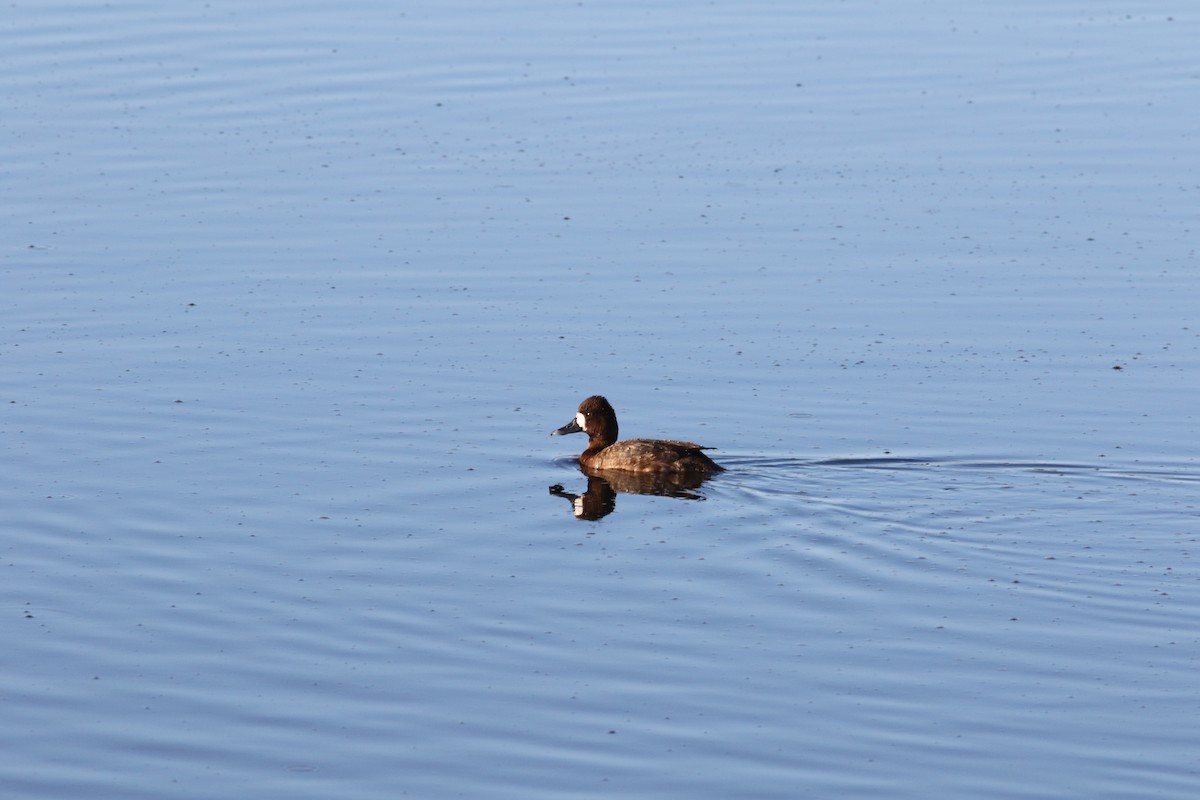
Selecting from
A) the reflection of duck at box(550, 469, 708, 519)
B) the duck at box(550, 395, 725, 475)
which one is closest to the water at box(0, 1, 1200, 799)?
the reflection of duck at box(550, 469, 708, 519)

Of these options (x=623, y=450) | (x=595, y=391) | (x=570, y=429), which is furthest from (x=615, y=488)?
(x=595, y=391)

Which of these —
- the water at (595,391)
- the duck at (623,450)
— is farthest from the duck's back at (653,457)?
the water at (595,391)

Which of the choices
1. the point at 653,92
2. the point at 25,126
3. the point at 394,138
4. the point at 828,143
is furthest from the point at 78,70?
the point at 828,143

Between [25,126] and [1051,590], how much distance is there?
1581 centimetres

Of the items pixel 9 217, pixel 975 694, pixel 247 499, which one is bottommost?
pixel 975 694

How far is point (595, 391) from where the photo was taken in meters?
17.0

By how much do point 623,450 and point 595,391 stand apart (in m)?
1.42

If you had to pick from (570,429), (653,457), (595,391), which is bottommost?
(653,457)

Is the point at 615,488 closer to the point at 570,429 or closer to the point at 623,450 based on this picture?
the point at 623,450

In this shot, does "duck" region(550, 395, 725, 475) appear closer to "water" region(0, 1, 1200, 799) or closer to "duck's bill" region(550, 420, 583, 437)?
"duck's bill" region(550, 420, 583, 437)

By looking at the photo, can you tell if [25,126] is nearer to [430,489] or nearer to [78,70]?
[78,70]

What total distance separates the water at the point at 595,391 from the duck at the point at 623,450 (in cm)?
25

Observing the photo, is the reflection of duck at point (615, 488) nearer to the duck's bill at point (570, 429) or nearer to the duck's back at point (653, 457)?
the duck's back at point (653, 457)

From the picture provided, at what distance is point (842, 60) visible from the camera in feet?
88.4
